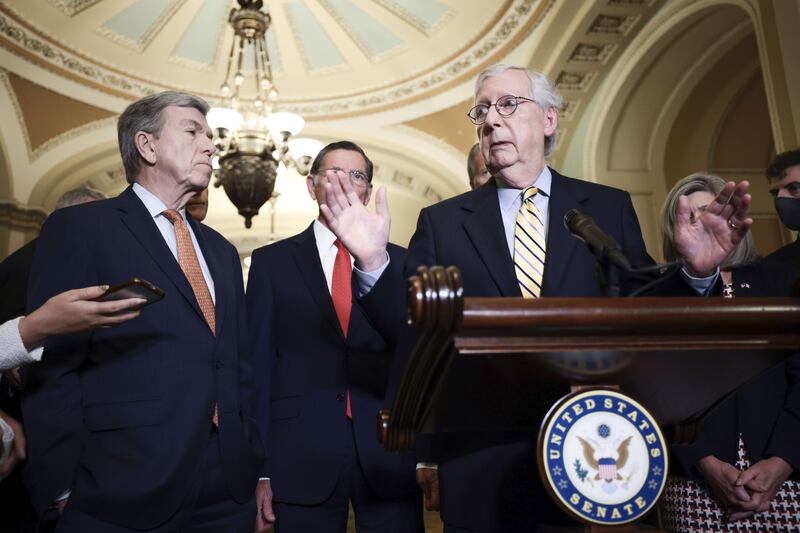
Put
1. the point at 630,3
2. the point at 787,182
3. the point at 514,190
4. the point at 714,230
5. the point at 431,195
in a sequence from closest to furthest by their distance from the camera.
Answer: the point at 714,230 < the point at 514,190 < the point at 787,182 < the point at 630,3 < the point at 431,195

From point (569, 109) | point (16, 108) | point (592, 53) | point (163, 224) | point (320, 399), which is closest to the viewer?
point (163, 224)

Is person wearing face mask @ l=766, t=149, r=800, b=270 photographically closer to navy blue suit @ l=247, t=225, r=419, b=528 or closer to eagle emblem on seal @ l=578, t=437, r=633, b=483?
navy blue suit @ l=247, t=225, r=419, b=528

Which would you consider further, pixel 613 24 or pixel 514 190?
pixel 613 24

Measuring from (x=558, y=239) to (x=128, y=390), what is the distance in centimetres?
98

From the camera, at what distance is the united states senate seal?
35.1 inches

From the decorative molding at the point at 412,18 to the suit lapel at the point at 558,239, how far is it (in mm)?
6286

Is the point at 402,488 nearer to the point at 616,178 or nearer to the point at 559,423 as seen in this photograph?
the point at 559,423

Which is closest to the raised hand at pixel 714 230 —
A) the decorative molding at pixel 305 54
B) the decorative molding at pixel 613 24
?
the decorative molding at pixel 613 24

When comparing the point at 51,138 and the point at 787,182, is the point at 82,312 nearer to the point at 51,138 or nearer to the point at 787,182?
the point at 787,182

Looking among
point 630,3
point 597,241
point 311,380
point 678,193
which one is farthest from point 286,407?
point 630,3

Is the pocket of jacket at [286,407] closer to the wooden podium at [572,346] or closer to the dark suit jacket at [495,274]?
the dark suit jacket at [495,274]

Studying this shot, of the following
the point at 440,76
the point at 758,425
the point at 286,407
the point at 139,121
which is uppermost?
the point at 440,76

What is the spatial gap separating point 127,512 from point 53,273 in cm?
55

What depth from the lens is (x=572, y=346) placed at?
876 mm
